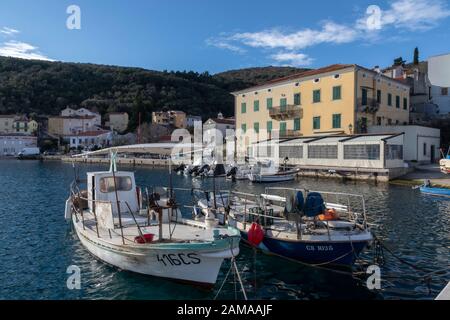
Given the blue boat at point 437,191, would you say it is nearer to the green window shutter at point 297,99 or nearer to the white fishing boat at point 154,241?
the white fishing boat at point 154,241

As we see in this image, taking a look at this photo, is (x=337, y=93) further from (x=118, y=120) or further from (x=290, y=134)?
(x=118, y=120)

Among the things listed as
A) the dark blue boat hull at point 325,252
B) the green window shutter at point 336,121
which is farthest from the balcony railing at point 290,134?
the dark blue boat hull at point 325,252

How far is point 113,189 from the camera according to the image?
1634 cm

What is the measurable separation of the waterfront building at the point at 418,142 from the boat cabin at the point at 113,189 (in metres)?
39.1

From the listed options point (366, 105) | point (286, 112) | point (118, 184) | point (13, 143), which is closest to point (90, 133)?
point (13, 143)

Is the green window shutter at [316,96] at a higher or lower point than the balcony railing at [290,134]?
higher

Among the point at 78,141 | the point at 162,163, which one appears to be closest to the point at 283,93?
the point at 162,163

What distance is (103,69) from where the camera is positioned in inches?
6757

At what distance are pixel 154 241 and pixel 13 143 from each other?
114 meters

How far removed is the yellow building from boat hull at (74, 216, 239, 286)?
131 feet

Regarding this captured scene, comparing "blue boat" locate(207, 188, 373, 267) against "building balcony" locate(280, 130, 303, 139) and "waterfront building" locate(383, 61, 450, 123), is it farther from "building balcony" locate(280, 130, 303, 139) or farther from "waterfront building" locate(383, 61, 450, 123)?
"waterfront building" locate(383, 61, 450, 123)

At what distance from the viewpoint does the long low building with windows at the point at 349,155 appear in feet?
128
